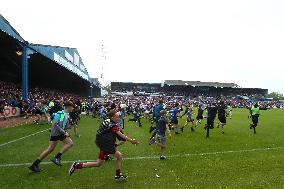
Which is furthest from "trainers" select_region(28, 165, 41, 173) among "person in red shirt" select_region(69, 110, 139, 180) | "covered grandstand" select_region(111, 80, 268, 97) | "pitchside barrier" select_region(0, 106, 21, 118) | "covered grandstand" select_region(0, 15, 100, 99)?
"covered grandstand" select_region(111, 80, 268, 97)

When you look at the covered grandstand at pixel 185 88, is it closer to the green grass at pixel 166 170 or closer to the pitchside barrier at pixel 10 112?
the pitchside barrier at pixel 10 112

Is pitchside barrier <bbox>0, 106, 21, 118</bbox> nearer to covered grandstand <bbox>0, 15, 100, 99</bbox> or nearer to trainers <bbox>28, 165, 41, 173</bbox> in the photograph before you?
covered grandstand <bbox>0, 15, 100, 99</bbox>

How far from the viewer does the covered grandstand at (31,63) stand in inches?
1230

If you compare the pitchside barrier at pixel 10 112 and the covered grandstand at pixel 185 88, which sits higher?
the covered grandstand at pixel 185 88

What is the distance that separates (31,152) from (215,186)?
300 inches

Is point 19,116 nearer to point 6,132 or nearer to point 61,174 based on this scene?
point 6,132

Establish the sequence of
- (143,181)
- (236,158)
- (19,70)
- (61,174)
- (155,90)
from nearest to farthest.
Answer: (143,181) → (61,174) → (236,158) → (19,70) → (155,90)

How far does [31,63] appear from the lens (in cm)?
4266

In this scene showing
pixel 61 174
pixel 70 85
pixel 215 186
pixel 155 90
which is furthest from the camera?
pixel 155 90

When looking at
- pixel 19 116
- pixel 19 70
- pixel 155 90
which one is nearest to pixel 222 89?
pixel 155 90

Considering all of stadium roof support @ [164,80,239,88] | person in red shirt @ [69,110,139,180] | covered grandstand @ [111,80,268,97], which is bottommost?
person in red shirt @ [69,110,139,180]

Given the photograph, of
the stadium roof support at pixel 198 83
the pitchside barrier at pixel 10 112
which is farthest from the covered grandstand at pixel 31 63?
the stadium roof support at pixel 198 83

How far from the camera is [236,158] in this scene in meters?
12.2

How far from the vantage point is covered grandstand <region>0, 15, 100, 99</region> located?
103ft
